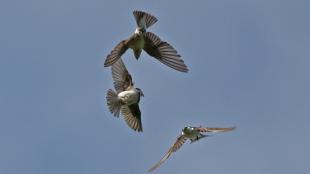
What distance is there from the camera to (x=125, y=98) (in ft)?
50.7

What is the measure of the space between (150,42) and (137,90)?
137 cm

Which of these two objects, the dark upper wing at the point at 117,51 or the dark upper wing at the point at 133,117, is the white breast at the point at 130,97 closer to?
the dark upper wing at the point at 133,117

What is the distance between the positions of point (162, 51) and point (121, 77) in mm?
2009

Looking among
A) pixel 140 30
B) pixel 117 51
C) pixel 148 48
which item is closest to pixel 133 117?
pixel 148 48

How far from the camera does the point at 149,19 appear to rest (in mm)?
13867

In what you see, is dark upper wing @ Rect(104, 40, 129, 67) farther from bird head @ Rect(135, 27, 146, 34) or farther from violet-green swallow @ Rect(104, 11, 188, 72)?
bird head @ Rect(135, 27, 146, 34)

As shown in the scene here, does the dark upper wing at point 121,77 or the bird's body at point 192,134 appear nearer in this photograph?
the bird's body at point 192,134

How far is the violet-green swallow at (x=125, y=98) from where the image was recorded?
1550cm

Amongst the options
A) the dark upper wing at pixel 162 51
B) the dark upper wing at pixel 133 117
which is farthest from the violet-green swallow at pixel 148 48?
the dark upper wing at pixel 133 117

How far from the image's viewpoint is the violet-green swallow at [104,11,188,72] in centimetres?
1411

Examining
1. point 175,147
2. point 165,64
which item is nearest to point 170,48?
point 165,64

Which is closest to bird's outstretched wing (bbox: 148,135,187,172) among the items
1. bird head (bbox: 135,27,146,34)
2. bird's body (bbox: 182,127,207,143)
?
bird's body (bbox: 182,127,207,143)

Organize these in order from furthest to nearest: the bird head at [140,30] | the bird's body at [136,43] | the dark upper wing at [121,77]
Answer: the dark upper wing at [121,77] < the bird's body at [136,43] < the bird head at [140,30]

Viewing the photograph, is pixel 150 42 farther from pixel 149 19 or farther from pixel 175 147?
pixel 175 147
